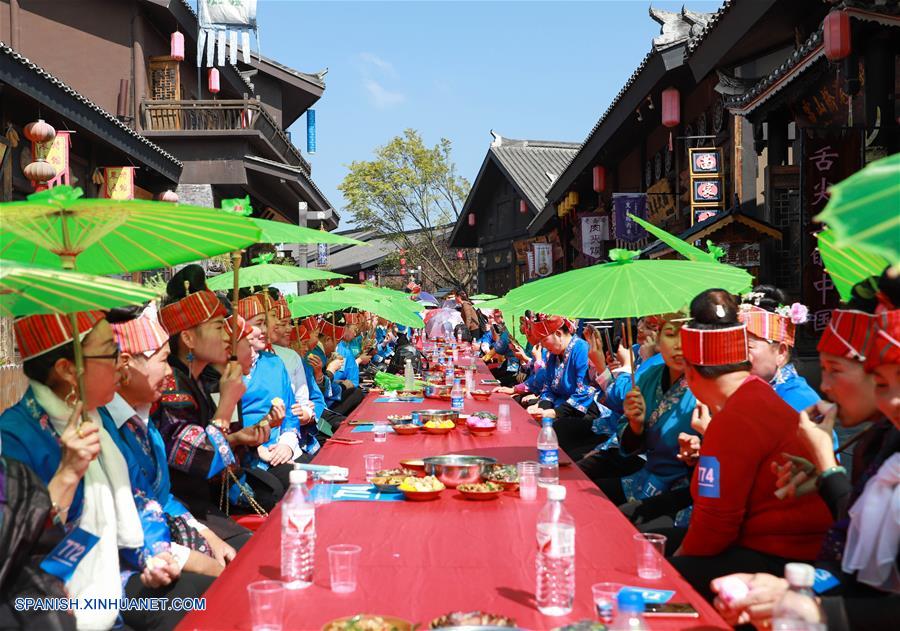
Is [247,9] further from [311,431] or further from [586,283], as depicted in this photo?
[586,283]

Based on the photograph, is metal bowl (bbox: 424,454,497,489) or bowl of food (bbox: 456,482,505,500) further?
metal bowl (bbox: 424,454,497,489)

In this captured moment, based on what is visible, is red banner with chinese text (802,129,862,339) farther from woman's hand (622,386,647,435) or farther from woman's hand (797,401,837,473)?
woman's hand (797,401,837,473)

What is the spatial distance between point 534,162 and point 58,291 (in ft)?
96.3

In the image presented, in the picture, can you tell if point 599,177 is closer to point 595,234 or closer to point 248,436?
point 595,234

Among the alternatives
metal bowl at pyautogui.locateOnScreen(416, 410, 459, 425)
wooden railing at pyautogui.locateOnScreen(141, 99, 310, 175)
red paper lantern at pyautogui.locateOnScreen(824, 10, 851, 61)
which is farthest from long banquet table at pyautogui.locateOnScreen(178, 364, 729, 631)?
wooden railing at pyautogui.locateOnScreen(141, 99, 310, 175)

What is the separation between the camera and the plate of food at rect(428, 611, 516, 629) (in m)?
2.28

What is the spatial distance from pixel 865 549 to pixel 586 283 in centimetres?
239

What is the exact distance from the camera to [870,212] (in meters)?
1.63

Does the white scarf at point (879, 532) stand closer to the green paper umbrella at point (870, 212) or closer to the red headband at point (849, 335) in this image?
the red headband at point (849, 335)

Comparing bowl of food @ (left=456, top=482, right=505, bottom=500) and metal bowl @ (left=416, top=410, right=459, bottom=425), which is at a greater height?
metal bowl @ (left=416, top=410, right=459, bottom=425)

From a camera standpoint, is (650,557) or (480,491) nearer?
(650,557)

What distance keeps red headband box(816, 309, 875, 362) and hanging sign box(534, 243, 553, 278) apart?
2333 cm

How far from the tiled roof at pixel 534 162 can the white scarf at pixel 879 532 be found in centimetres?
2393

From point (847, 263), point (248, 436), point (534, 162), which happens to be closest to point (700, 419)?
point (847, 263)
